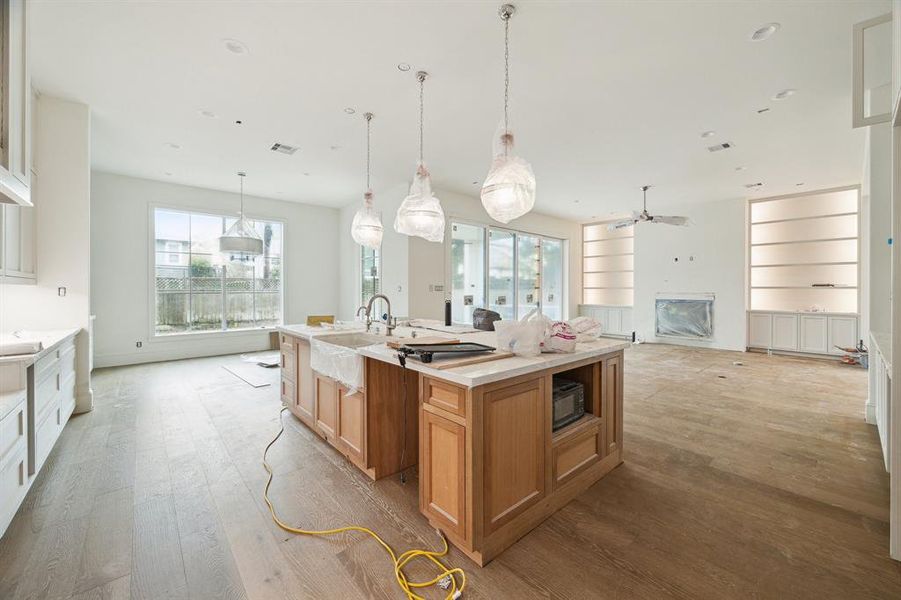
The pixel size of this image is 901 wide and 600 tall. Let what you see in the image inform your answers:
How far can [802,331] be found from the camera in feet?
21.1

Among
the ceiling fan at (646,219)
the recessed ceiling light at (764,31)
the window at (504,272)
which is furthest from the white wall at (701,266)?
the recessed ceiling light at (764,31)

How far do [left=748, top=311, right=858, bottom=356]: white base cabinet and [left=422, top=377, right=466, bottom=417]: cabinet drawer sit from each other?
7867 mm

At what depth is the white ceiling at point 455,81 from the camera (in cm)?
240

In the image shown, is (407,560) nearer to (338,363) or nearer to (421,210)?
(338,363)

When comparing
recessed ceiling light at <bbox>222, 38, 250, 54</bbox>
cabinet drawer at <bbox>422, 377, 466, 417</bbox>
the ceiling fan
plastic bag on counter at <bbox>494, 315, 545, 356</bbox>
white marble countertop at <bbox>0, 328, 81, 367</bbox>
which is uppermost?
recessed ceiling light at <bbox>222, 38, 250, 54</bbox>

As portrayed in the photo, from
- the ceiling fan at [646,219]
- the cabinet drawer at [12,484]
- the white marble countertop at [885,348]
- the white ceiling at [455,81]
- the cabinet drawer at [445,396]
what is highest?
the white ceiling at [455,81]

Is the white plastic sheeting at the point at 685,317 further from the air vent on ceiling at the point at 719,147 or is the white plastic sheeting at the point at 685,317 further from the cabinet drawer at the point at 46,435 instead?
the cabinet drawer at the point at 46,435

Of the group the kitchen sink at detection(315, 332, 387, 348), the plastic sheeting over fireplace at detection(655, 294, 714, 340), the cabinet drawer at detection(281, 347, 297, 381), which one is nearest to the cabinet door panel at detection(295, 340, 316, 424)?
the cabinet drawer at detection(281, 347, 297, 381)

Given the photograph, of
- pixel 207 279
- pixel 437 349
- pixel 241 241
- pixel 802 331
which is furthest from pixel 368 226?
pixel 802 331

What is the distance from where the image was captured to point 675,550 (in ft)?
5.57

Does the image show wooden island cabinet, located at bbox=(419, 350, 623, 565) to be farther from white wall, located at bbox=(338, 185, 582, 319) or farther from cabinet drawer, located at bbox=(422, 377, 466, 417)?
white wall, located at bbox=(338, 185, 582, 319)

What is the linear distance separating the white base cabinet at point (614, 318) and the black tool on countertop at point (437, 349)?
771 cm

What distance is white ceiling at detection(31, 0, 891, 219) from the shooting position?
2400mm

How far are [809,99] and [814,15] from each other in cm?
142
